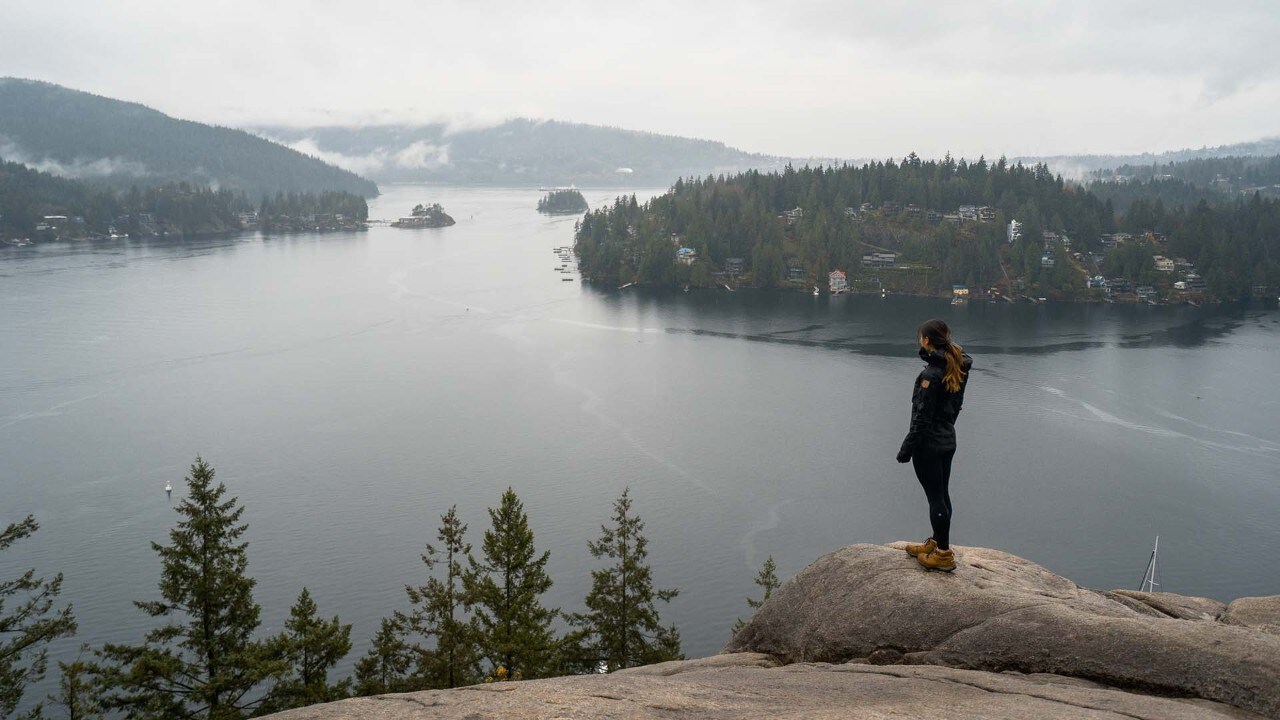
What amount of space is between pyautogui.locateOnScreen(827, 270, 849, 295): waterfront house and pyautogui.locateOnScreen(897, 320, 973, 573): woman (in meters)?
112

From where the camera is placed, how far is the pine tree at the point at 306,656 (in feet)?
65.6

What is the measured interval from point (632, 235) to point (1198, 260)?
79.8 meters

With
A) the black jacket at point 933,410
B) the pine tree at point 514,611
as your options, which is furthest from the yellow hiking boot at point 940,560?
the pine tree at point 514,611

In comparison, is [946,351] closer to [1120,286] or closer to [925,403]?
[925,403]

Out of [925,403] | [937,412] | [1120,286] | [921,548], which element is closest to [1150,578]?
[921,548]

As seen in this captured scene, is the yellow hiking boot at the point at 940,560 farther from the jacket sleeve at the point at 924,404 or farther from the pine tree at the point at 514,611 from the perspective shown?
the pine tree at the point at 514,611

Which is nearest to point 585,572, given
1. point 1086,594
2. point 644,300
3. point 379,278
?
point 1086,594

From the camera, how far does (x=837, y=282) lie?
11944 centimetres

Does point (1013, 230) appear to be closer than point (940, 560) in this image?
No

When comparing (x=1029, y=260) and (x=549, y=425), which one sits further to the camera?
(x=1029, y=260)

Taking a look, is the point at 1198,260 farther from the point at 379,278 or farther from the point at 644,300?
the point at 379,278

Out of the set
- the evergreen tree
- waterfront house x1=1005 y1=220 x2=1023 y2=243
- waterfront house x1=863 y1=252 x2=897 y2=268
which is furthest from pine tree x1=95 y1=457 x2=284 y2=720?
waterfront house x1=1005 y1=220 x2=1023 y2=243

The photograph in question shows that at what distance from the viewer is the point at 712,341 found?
279ft

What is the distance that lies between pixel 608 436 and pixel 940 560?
43835mm
